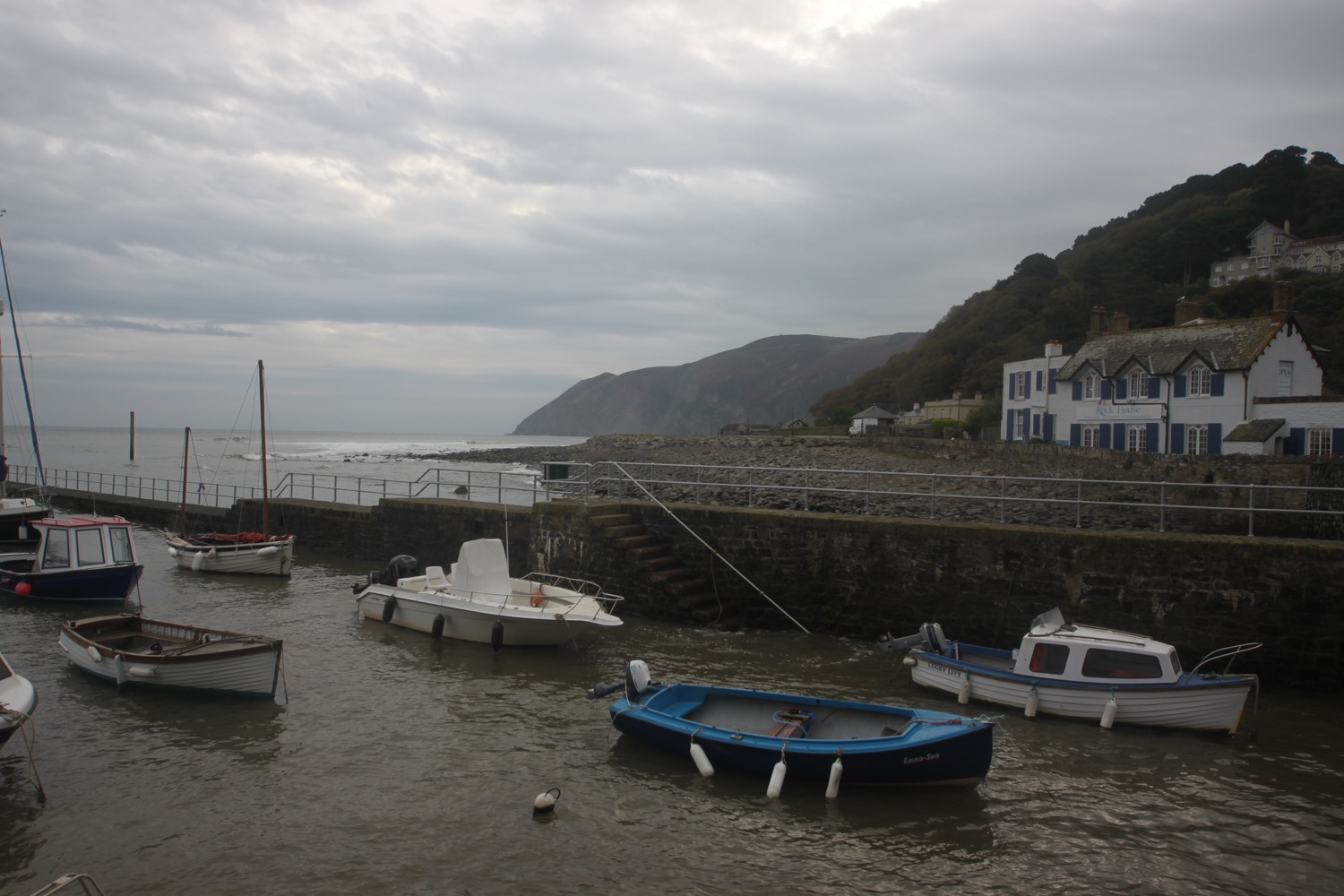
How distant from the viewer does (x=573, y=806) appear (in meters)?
8.02

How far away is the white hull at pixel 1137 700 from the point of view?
9.45 metres

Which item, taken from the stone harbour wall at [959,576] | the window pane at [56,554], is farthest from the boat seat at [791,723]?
the window pane at [56,554]

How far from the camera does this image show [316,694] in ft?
37.1

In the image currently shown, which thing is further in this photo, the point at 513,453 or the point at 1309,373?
the point at 513,453

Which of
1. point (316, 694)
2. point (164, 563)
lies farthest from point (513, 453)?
point (316, 694)

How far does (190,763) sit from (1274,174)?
102m

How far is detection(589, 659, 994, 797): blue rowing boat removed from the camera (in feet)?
26.5

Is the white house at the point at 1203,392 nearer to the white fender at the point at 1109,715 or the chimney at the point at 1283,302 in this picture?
the chimney at the point at 1283,302

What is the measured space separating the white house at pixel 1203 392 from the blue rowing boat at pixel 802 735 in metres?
25.7

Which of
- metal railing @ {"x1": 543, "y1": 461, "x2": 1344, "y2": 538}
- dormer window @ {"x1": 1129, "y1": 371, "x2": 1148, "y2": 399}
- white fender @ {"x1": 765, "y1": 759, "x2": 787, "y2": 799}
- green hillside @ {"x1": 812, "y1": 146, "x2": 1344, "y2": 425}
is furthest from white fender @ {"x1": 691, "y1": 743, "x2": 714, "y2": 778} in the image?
green hillside @ {"x1": 812, "y1": 146, "x2": 1344, "y2": 425}

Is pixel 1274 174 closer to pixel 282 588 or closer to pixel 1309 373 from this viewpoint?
pixel 1309 373

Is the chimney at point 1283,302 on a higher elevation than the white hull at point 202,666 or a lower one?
higher

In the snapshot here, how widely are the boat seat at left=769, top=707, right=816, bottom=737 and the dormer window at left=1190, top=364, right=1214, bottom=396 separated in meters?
28.4

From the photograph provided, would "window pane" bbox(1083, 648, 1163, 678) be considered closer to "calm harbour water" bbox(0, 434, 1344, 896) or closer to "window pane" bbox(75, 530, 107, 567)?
"calm harbour water" bbox(0, 434, 1344, 896)
